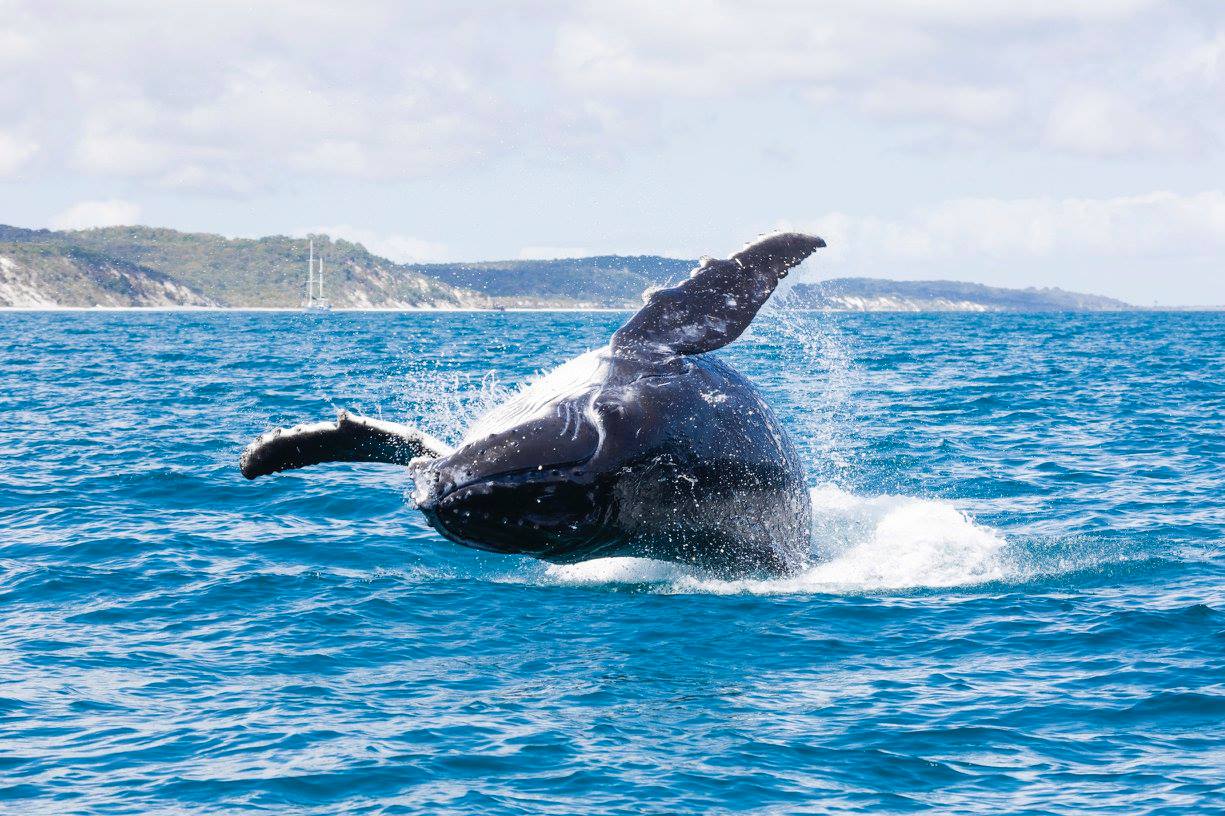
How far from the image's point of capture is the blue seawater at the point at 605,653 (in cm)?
741

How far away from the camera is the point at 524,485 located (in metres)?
8.66

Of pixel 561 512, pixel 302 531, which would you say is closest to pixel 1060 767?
pixel 561 512

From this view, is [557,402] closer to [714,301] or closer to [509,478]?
[509,478]

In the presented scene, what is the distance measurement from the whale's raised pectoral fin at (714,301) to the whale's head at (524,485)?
4.06 ft

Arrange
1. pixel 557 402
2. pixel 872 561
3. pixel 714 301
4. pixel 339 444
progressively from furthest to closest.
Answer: pixel 872 561 → pixel 714 301 → pixel 339 444 → pixel 557 402

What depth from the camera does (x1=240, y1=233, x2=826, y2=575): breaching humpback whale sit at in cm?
876

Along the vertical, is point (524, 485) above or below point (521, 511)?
above

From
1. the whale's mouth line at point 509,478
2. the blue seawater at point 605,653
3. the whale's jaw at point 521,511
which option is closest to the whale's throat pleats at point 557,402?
the whale's mouth line at point 509,478

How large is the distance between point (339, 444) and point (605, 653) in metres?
2.60

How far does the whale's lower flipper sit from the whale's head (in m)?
0.69

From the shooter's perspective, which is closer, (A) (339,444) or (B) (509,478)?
(B) (509,478)

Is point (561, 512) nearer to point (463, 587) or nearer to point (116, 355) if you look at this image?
point (463, 587)

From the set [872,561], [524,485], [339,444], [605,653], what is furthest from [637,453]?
[872,561]

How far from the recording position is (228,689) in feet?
29.5
